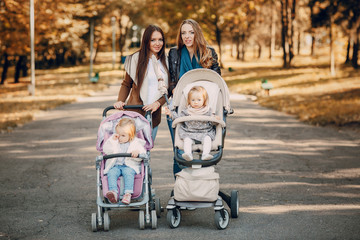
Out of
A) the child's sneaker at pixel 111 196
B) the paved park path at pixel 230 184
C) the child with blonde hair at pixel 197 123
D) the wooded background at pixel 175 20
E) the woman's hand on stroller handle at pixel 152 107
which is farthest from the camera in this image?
the wooded background at pixel 175 20

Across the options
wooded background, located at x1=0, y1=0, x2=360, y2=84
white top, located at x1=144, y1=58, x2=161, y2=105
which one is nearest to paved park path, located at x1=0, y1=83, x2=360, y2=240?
white top, located at x1=144, y1=58, x2=161, y2=105

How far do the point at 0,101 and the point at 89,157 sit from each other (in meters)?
13.0

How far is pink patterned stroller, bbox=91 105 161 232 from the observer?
5.19 m

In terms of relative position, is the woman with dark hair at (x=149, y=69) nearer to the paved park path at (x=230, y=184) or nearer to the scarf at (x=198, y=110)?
the scarf at (x=198, y=110)

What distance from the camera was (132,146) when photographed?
5.41 meters

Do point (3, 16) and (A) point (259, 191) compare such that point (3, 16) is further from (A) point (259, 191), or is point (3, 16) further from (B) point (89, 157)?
(A) point (259, 191)

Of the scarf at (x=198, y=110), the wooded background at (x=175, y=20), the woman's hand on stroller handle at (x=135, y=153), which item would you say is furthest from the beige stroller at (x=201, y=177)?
the wooded background at (x=175, y=20)

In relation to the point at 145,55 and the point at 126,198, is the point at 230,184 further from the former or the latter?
the point at 126,198

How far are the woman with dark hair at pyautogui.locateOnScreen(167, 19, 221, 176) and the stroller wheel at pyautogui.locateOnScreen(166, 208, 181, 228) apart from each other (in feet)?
3.42

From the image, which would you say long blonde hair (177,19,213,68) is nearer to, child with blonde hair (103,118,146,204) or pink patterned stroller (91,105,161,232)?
pink patterned stroller (91,105,161,232)

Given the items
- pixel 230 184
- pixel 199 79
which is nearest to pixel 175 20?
pixel 230 184

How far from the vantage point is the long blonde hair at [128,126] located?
5.41 metres

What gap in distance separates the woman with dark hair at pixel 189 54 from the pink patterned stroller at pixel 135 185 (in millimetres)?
380

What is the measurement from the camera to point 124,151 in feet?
17.9
